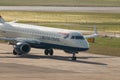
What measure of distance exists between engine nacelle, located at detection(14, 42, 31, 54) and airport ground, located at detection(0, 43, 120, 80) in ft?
2.79

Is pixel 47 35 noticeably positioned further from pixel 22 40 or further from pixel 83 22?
pixel 83 22

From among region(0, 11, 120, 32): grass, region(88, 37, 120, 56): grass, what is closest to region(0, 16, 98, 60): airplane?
region(88, 37, 120, 56): grass

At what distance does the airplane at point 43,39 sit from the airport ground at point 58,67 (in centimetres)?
125

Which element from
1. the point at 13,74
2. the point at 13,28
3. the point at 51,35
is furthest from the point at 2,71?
the point at 13,28

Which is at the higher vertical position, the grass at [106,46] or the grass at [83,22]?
the grass at [83,22]

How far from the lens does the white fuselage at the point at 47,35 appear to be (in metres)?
65.9

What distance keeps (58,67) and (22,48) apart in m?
10.2

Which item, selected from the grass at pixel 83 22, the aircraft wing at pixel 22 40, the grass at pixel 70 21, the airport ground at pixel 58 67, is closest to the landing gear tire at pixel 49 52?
the airport ground at pixel 58 67

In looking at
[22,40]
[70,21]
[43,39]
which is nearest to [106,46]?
[43,39]

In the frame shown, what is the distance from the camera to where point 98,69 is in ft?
193

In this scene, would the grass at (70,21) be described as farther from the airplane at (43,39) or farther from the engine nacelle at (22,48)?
the engine nacelle at (22,48)

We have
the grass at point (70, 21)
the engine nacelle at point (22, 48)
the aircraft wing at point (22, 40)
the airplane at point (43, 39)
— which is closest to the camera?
the airplane at point (43, 39)

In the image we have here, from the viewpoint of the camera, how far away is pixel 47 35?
69.5 metres

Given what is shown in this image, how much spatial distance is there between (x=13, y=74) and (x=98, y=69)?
9906mm
